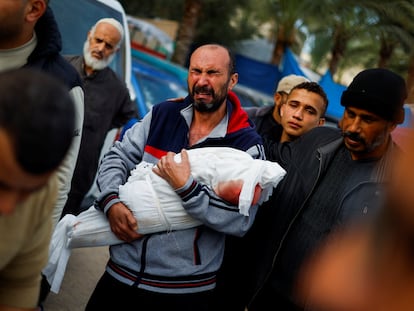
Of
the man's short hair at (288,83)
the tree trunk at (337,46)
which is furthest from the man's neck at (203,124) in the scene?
the tree trunk at (337,46)

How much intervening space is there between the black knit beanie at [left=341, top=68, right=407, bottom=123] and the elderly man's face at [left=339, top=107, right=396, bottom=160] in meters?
0.03

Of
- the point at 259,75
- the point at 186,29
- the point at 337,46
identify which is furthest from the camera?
the point at 337,46

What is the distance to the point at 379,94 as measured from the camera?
2146mm

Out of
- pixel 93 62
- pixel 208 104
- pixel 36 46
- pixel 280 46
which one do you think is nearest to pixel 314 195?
pixel 208 104

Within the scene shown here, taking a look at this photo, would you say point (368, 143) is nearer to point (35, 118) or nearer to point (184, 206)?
point (184, 206)

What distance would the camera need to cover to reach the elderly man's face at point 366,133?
7.12ft

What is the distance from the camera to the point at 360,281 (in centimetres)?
80

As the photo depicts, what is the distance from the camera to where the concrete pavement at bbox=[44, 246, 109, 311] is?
11.4 ft

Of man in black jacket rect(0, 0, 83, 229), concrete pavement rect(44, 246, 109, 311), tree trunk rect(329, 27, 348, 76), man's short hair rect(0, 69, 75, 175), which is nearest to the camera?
man's short hair rect(0, 69, 75, 175)

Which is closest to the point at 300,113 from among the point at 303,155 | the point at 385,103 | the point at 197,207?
the point at 303,155

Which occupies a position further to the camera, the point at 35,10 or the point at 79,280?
the point at 79,280

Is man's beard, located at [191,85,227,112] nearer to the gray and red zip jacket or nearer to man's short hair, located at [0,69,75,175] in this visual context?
the gray and red zip jacket

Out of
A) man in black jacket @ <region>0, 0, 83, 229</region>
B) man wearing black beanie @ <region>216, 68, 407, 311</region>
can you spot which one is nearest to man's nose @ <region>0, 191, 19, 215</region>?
Answer: man in black jacket @ <region>0, 0, 83, 229</region>

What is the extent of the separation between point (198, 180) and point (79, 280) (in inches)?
90.5
